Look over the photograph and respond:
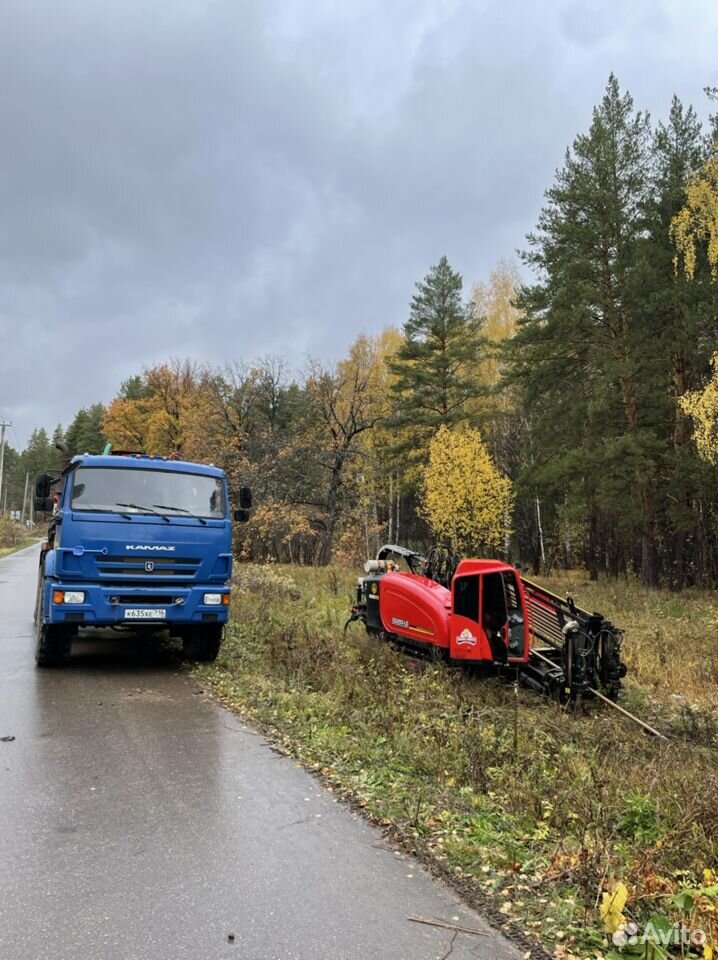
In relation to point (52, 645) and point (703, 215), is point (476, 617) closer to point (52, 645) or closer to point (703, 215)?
point (52, 645)

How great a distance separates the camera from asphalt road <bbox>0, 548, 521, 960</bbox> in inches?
116

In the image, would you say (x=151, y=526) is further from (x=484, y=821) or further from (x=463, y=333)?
(x=463, y=333)

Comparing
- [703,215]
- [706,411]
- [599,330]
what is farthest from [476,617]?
[599,330]

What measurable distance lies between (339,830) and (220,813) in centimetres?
81

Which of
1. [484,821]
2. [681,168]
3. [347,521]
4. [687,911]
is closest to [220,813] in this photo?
[484,821]

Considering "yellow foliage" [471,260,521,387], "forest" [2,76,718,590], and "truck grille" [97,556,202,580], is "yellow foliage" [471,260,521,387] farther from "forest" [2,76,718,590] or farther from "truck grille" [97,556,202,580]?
"truck grille" [97,556,202,580]

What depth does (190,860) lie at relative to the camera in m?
3.70

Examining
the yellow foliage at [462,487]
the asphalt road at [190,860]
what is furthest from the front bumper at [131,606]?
the yellow foliage at [462,487]

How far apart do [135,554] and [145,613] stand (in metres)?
0.75

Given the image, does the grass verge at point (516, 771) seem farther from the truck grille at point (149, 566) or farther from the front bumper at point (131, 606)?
the truck grille at point (149, 566)

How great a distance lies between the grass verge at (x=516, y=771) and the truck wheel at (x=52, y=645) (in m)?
1.75

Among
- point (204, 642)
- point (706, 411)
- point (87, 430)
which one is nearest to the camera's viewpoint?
point (204, 642)

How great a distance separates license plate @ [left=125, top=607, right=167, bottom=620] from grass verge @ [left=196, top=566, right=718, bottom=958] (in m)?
0.96

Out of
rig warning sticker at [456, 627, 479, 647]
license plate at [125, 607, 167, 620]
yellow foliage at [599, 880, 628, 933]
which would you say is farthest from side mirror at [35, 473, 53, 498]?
yellow foliage at [599, 880, 628, 933]
